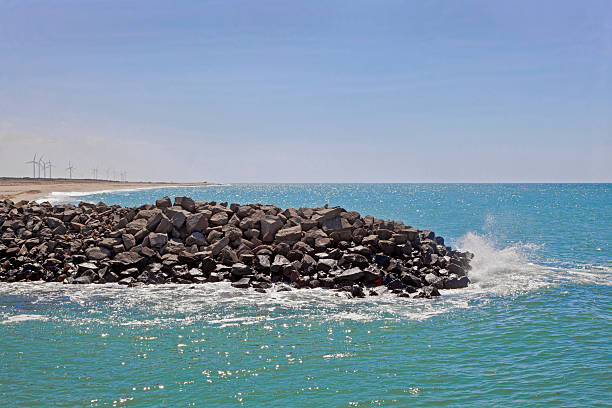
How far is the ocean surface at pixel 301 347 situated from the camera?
1038 cm

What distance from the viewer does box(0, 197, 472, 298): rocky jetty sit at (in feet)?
70.7

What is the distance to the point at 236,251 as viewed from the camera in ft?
78.4

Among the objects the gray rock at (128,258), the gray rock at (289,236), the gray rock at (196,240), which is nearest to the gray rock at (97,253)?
the gray rock at (128,258)

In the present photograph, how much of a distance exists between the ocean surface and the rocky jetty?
4.01 feet

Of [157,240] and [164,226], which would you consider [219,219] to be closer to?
[164,226]

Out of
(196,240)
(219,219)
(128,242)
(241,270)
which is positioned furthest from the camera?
(219,219)

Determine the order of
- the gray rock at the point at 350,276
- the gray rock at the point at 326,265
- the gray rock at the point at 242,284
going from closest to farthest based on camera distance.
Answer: the gray rock at the point at 242,284 → the gray rock at the point at 350,276 → the gray rock at the point at 326,265

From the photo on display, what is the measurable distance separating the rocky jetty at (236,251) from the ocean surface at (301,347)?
4.01ft

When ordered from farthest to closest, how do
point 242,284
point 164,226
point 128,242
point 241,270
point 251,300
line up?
point 164,226 < point 128,242 < point 241,270 < point 242,284 < point 251,300

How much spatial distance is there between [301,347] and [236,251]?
1112 cm

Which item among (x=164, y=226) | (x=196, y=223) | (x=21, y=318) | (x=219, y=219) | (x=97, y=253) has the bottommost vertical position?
(x=21, y=318)

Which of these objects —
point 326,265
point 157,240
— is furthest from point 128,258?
point 326,265

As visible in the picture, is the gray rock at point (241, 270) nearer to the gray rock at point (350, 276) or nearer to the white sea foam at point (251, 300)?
the white sea foam at point (251, 300)

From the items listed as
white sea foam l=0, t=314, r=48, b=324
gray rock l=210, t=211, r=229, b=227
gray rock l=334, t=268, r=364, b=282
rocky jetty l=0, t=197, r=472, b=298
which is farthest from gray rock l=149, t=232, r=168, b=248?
gray rock l=334, t=268, r=364, b=282
